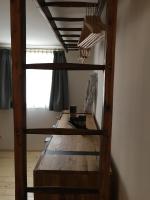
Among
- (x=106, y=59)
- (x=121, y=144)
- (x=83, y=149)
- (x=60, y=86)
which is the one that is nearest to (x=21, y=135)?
(x=106, y=59)

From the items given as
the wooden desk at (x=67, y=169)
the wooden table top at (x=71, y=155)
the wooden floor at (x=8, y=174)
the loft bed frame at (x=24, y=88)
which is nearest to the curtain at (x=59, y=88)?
the wooden floor at (x=8, y=174)

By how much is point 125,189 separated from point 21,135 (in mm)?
740

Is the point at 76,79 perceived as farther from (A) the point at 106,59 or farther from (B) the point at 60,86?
(A) the point at 106,59

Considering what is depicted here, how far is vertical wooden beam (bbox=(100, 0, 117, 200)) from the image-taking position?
3.48ft

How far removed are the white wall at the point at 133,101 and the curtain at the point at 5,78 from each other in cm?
372

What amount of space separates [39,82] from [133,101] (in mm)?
3987

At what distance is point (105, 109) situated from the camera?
1104 mm

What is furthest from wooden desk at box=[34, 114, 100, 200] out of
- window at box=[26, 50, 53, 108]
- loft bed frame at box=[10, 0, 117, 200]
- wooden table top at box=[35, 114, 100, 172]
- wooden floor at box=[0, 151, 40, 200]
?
window at box=[26, 50, 53, 108]

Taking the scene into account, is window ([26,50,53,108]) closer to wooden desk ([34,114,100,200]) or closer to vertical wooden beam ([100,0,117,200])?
wooden desk ([34,114,100,200])

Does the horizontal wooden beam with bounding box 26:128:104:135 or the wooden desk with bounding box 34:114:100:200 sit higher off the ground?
the horizontal wooden beam with bounding box 26:128:104:135

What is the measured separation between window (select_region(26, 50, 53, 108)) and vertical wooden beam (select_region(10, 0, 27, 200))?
3984mm

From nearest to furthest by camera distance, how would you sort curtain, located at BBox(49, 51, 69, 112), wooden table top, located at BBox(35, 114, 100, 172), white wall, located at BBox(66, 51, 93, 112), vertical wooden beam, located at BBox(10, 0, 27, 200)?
1. vertical wooden beam, located at BBox(10, 0, 27, 200)
2. wooden table top, located at BBox(35, 114, 100, 172)
3. curtain, located at BBox(49, 51, 69, 112)
4. white wall, located at BBox(66, 51, 93, 112)

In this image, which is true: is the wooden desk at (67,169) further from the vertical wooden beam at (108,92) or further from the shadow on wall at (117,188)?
the vertical wooden beam at (108,92)

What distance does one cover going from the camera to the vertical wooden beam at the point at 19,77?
3.43 feet
